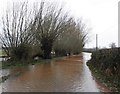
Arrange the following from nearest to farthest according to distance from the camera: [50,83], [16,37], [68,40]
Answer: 1. [50,83]
2. [16,37]
3. [68,40]

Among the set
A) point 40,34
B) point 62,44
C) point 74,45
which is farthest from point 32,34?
point 74,45

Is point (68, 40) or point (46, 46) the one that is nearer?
point (46, 46)

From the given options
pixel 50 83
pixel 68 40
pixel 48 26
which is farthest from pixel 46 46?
pixel 50 83

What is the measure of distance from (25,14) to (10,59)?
5.70m

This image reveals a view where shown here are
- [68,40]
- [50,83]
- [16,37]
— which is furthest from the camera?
[68,40]

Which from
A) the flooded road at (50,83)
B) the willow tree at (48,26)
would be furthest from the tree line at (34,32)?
the flooded road at (50,83)

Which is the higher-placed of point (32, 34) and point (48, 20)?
point (48, 20)

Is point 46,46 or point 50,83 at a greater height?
point 46,46

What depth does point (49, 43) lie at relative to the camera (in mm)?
41062

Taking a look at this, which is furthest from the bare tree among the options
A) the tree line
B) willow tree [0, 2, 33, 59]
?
willow tree [0, 2, 33, 59]

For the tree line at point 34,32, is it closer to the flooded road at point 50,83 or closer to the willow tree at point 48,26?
the willow tree at point 48,26

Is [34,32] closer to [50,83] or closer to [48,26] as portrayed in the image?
[48,26]

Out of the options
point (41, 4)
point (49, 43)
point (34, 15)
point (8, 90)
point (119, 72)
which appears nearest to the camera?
point (8, 90)

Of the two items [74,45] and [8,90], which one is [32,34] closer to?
[8,90]
